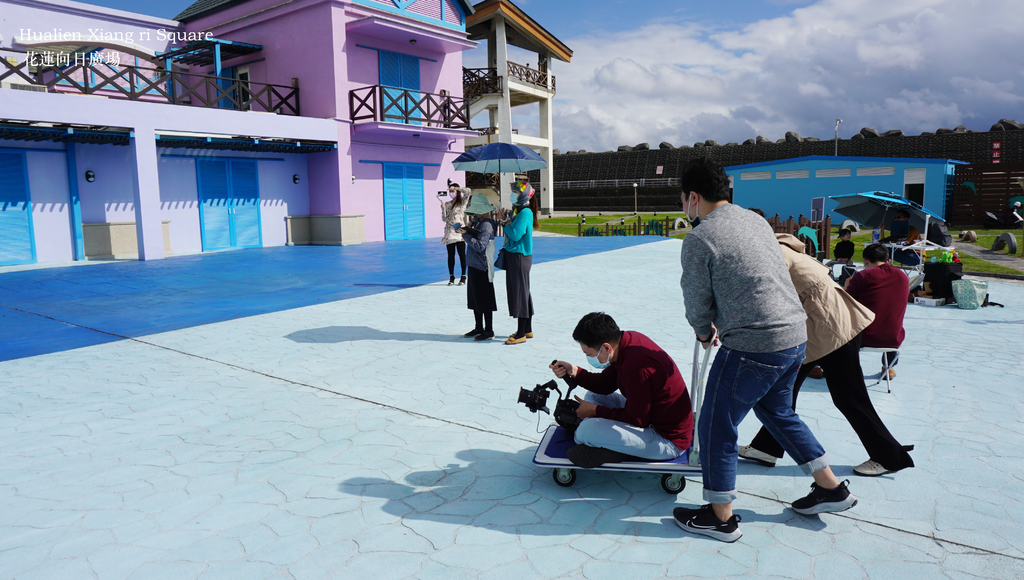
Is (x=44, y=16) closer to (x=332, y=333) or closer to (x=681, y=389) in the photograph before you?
(x=332, y=333)

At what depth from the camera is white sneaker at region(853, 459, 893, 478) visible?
125 inches

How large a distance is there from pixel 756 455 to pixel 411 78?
19.8 m

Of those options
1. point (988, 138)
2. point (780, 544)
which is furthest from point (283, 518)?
point (988, 138)

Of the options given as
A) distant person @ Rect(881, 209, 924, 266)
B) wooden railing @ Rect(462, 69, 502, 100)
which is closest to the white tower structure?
wooden railing @ Rect(462, 69, 502, 100)

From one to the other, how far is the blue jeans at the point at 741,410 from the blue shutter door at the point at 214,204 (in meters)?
17.1

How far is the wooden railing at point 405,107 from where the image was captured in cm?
1852

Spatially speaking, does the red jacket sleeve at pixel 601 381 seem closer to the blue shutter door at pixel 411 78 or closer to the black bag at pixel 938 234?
the black bag at pixel 938 234

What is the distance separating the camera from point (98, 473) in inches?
132

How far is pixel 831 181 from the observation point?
27.0 meters

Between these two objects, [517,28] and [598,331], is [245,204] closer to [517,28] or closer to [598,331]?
[517,28]

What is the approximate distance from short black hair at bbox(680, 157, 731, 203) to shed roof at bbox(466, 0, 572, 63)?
22416 mm

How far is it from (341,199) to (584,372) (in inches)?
655

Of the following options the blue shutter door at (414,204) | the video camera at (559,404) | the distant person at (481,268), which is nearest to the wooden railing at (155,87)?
the blue shutter door at (414,204)

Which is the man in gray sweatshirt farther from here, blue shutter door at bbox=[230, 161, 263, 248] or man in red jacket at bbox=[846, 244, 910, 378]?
blue shutter door at bbox=[230, 161, 263, 248]
